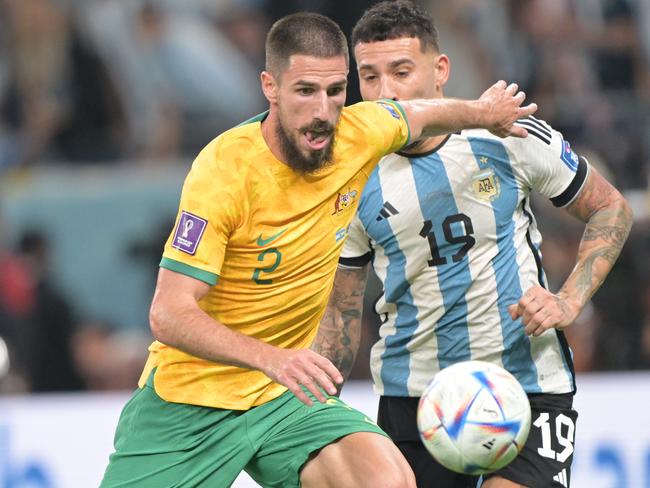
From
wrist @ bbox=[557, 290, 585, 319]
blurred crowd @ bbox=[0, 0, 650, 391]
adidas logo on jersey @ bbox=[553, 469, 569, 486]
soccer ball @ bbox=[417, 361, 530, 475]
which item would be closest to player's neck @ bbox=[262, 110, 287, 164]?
soccer ball @ bbox=[417, 361, 530, 475]

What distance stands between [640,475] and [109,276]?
4.89 metres

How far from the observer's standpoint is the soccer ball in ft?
15.5

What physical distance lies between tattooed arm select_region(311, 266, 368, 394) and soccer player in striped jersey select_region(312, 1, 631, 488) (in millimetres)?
61

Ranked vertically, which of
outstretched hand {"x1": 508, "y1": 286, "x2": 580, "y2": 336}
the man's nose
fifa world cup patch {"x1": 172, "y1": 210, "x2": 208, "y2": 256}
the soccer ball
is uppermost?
the man's nose

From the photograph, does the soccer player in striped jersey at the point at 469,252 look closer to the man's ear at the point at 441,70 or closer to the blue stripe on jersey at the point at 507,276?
the blue stripe on jersey at the point at 507,276

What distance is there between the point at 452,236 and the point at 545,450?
959 millimetres

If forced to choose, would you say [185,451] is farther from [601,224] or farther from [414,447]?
[601,224]

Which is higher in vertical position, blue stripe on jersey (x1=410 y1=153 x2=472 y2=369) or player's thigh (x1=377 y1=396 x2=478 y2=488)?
blue stripe on jersey (x1=410 y1=153 x2=472 y2=369)

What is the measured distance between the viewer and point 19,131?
11.4 metres

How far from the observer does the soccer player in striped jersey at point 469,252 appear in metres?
5.41

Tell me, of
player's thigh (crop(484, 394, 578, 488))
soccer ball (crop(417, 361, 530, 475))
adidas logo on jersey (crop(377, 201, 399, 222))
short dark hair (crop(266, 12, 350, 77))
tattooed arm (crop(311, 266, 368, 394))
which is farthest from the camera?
tattooed arm (crop(311, 266, 368, 394))

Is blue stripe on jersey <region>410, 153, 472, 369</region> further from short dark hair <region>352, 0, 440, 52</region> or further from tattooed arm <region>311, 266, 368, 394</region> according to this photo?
short dark hair <region>352, 0, 440, 52</region>

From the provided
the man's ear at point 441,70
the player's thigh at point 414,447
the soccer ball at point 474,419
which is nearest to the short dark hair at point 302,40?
the man's ear at point 441,70

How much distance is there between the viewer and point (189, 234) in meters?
4.63
